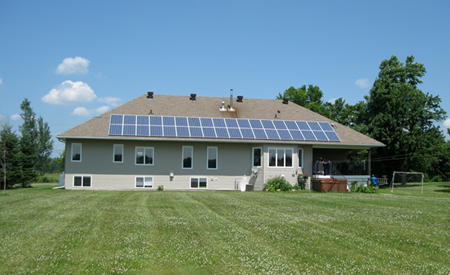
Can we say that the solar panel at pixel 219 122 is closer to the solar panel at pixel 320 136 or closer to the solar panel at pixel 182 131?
the solar panel at pixel 182 131

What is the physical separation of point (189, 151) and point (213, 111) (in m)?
5.00

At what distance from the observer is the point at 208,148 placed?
26.9 meters

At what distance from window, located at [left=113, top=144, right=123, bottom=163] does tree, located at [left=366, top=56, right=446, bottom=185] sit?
86.2 feet

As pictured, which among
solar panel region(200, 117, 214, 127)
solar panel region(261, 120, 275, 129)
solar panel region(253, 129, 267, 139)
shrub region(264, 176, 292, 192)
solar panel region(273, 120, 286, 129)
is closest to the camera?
shrub region(264, 176, 292, 192)

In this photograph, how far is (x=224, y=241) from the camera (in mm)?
8914

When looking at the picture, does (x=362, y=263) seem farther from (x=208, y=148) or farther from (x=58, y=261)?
(x=208, y=148)

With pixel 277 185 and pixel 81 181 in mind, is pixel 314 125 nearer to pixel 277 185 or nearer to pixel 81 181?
pixel 277 185

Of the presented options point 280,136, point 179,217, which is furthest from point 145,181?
point 179,217

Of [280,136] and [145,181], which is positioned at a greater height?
[280,136]

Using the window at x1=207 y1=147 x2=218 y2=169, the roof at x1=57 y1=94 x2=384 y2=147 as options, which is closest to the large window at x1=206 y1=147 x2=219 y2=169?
the window at x1=207 y1=147 x2=218 y2=169

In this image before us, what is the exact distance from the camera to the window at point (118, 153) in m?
26.1

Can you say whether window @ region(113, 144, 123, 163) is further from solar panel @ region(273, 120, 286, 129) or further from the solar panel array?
solar panel @ region(273, 120, 286, 129)

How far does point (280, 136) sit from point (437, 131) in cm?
2360

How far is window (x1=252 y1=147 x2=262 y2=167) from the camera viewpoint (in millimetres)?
26844
